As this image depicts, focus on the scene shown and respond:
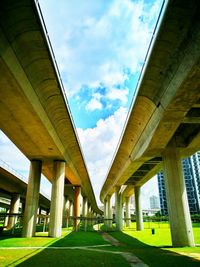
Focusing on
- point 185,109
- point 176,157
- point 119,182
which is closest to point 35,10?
point 185,109

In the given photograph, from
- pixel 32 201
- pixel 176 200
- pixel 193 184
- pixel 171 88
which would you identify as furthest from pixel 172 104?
pixel 193 184

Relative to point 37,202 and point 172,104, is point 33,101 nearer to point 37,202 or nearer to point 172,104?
point 172,104

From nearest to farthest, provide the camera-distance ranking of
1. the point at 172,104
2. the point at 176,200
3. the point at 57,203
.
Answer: the point at 172,104, the point at 176,200, the point at 57,203

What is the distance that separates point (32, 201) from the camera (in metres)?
25.6

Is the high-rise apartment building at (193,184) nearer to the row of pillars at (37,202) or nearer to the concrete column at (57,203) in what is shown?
the concrete column at (57,203)

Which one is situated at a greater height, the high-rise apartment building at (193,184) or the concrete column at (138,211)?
the high-rise apartment building at (193,184)

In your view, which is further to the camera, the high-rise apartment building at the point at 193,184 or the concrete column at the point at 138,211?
the high-rise apartment building at the point at 193,184

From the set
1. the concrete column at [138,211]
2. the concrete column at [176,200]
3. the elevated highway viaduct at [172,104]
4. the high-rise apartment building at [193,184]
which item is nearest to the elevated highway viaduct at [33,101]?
the elevated highway viaduct at [172,104]

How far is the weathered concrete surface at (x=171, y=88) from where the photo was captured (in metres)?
9.63

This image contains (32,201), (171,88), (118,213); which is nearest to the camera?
(171,88)

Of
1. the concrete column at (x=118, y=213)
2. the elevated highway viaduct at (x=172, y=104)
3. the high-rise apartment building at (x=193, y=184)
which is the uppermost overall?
the high-rise apartment building at (x=193, y=184)

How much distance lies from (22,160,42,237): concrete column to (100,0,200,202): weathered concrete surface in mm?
12671

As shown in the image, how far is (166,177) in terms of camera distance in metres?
19.8

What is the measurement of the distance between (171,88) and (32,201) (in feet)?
67.5
